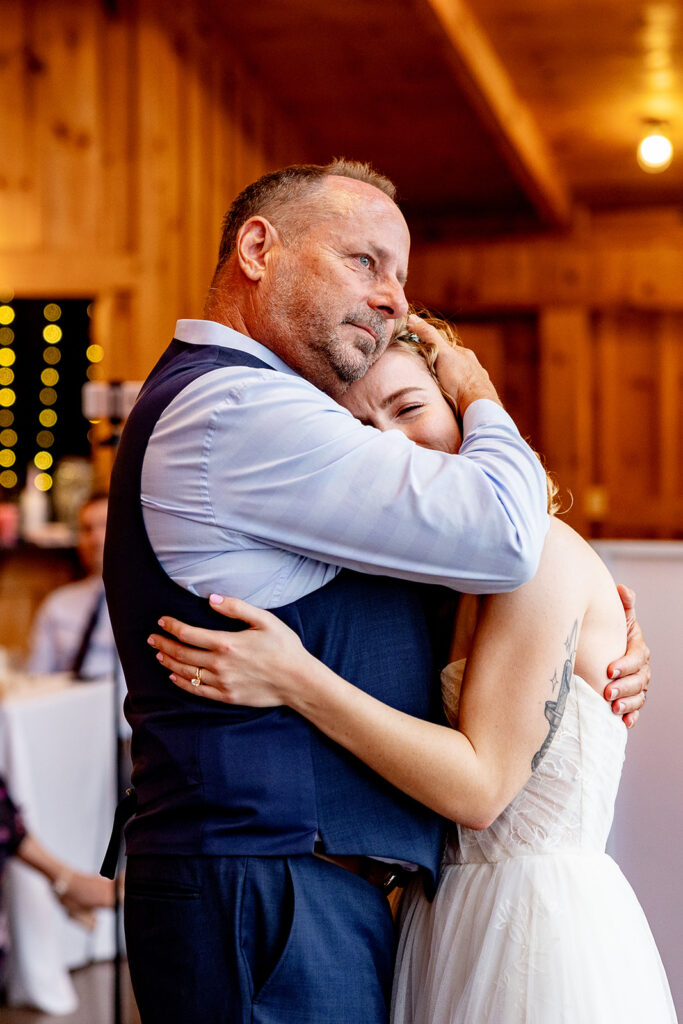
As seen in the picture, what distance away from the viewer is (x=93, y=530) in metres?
4.50

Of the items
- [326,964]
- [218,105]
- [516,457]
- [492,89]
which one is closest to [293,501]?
[516,457]

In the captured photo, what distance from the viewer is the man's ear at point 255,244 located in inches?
59.5

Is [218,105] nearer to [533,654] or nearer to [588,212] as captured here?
[588,212]

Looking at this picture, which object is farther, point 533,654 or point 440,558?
point 533,654

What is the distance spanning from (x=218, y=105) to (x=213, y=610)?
4.77 metres

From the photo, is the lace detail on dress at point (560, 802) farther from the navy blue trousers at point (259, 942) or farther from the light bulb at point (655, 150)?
the light bulb at point (655, 150)

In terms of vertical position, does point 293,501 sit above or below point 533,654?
above

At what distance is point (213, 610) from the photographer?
4.42 feet

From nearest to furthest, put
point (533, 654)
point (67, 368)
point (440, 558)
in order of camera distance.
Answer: point (440, 558), point (533, 654), point (67, 368)

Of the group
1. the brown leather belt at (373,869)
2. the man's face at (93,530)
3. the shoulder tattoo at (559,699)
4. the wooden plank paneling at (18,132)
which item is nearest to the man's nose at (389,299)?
the shoulder tattoo at (559,699)

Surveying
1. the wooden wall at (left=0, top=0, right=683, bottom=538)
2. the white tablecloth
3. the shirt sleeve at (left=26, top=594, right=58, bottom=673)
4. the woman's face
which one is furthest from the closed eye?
the wooden wall at (left=0, top=0, right=683, bottom=538)

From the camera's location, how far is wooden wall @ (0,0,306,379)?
5.17m

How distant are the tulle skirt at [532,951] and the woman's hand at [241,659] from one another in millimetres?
391

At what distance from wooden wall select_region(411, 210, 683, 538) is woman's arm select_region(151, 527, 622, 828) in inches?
237
